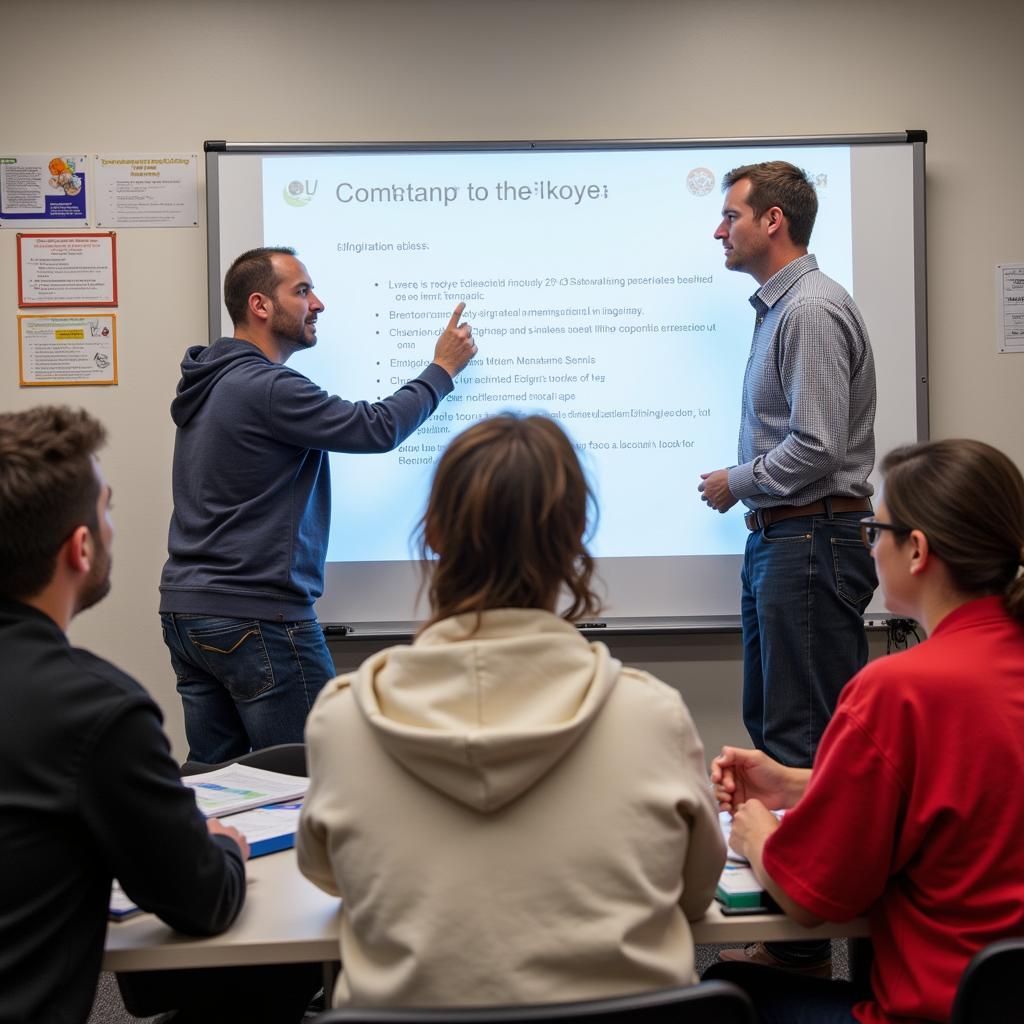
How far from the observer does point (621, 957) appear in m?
1.05

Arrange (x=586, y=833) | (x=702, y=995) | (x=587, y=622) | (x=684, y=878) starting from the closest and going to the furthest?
(x=702, y=995)
(x=586, y=833)
(x=684, y=878)
(x=587, y=622)

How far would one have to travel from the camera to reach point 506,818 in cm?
107

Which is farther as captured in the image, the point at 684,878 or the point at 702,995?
the point at 684,878

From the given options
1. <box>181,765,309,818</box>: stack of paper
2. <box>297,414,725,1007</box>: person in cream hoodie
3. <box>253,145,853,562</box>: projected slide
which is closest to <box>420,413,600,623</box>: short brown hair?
<box>297,414,725,1007</box>: person in cream hoodie

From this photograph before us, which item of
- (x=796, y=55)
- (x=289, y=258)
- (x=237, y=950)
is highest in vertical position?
(x=796, y=55)

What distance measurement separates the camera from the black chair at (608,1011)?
90cm

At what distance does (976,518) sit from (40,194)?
307 centimetres

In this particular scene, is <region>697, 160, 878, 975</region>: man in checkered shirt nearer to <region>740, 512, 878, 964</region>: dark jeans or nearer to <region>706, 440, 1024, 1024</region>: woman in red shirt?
<region>740, 512, 878, 964</region>: dark jeans

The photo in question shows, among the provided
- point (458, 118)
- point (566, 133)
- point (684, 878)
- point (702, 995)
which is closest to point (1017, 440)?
point (566, 133)

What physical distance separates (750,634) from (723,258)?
121 cm

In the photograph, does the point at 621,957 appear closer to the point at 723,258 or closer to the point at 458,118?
the point at 723,258

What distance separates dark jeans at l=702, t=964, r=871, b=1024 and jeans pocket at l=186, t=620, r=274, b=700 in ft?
4.86

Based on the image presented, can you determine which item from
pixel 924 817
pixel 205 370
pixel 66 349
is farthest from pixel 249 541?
pixel 924 817

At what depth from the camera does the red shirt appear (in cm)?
122
